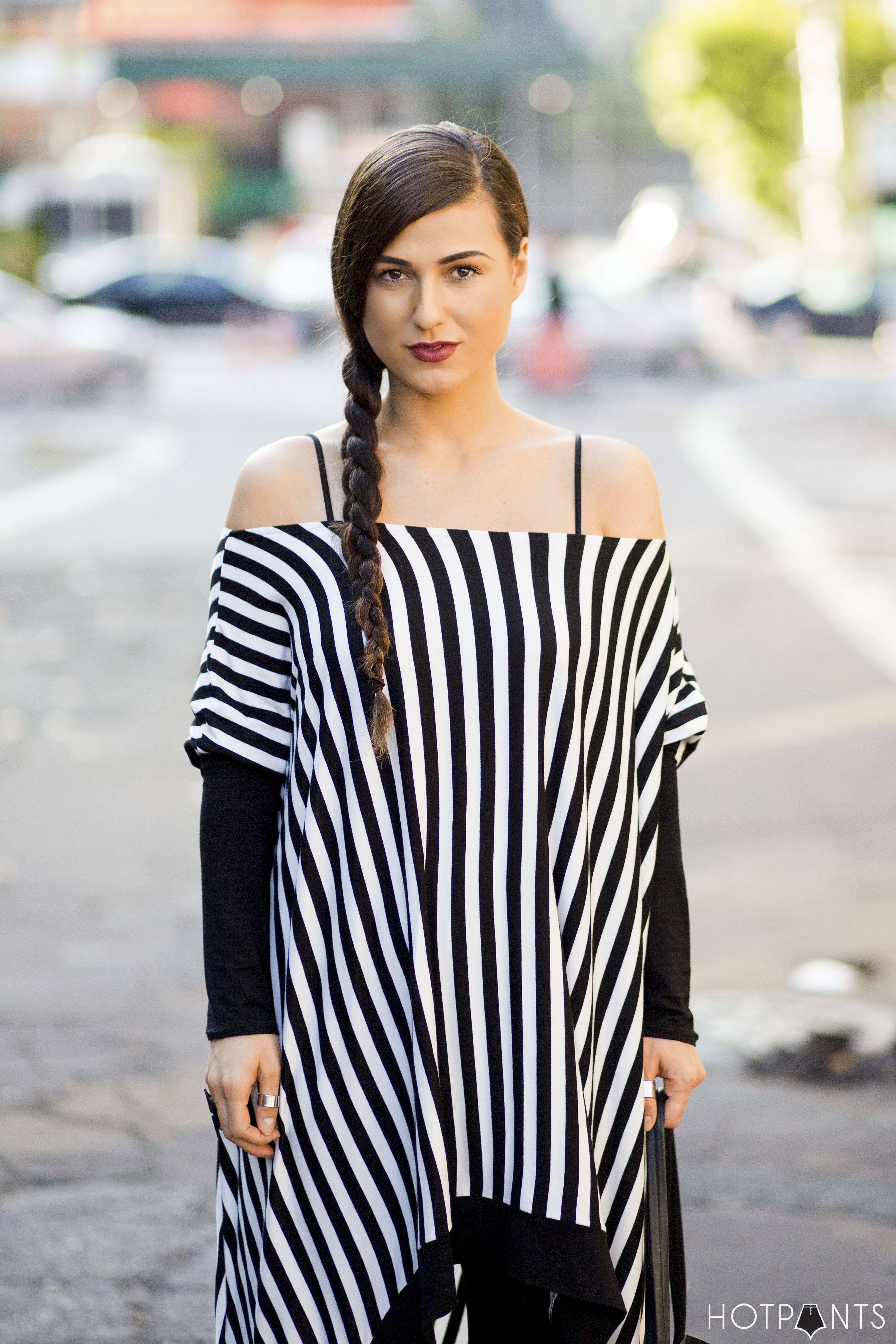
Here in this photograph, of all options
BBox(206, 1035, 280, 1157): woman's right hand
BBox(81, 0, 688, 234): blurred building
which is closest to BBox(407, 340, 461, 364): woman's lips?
BBox(206, 1035, 280, 1157): woman's right hand

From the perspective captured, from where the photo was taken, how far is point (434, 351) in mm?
1871

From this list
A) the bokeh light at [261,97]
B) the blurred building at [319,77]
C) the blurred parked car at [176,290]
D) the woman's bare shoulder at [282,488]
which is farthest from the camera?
the bokeh light at [261,97]

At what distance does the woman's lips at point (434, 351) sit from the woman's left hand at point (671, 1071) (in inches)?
33.0

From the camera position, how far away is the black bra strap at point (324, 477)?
1898 millimetres

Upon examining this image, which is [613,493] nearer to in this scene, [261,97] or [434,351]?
[434,351]

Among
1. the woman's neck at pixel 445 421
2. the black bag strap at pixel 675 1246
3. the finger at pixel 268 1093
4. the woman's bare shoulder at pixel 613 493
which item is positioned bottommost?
the black bag strap at pixel 675 1246

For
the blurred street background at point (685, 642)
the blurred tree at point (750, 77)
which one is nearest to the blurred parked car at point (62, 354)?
the blurred street background at point (685, 642)

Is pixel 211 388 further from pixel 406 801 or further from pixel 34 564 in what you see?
pixel 406 801

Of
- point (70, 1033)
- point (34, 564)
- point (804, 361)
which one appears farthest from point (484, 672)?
point (804, 361)

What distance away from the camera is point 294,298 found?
29703 millimetres

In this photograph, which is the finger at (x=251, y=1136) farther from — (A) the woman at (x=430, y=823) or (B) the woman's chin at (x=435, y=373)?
(B) the woman's chin at (x=435, y=373)

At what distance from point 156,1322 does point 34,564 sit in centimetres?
824

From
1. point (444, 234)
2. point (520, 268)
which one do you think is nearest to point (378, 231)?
point (444, 234)

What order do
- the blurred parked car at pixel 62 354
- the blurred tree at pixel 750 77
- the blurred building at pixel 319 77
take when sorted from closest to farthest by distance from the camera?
the blurred parked car at pixel 62 354, the blurred tree at pixel 750 77, the blurred building at pixel 319 77
